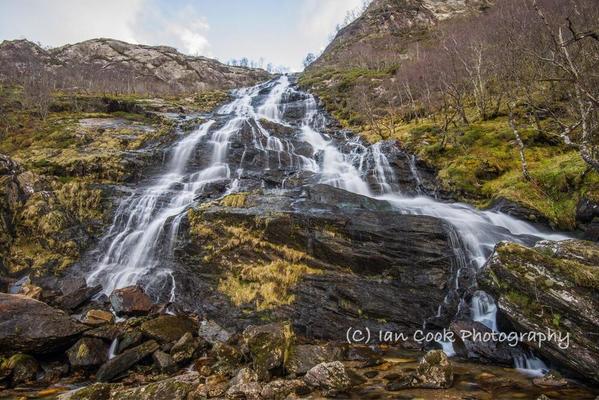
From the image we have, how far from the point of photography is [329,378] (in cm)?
769

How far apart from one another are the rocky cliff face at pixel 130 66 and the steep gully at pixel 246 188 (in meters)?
52.1

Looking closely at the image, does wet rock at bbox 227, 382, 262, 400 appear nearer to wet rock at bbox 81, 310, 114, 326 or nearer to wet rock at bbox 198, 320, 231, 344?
wet rock at bbox 198, 320, 231, 344

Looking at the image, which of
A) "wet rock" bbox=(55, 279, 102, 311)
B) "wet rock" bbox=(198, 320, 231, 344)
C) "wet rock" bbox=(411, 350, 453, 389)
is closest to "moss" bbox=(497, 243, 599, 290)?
"wet rock" bbox=(411, 350, 453, 389)

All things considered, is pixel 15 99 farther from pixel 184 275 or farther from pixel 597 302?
pixel 597 302

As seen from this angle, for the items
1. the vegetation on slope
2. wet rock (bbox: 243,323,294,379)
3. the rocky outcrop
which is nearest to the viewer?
wet rock (bbox: 243,323,294,379)

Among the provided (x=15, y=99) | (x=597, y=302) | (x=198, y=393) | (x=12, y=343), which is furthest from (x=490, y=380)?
(x=15, y=99)

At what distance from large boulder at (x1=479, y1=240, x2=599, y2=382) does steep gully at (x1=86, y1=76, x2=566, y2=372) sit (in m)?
1.18

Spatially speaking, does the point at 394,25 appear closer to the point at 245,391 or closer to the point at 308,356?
the point at 308,356

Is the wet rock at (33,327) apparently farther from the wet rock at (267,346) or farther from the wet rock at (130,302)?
the wet rock at (267,346)

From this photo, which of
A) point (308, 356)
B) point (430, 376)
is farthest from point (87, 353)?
point (430, 376)

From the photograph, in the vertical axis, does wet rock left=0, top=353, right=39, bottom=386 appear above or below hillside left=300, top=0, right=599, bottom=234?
below

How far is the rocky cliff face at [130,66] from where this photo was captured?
2995 inches

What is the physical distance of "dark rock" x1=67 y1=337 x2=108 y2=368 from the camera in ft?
31.9

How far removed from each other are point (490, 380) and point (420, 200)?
14.3m
